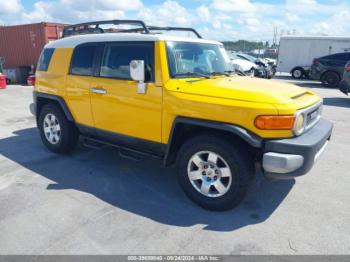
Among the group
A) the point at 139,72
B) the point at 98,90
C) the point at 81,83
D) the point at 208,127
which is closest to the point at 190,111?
the point at 208,127

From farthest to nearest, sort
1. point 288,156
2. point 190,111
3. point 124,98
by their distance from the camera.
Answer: point 124,98, point 190,111, point 288,156

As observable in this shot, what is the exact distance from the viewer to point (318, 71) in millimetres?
14805

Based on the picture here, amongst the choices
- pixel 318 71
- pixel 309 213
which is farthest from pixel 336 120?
pixel 318 71

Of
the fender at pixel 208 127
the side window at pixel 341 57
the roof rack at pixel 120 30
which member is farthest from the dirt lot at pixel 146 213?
the side window at pixel 341 57

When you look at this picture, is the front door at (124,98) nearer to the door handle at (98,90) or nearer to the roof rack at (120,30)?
the door handle at (98,90)

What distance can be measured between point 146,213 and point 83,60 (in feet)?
8.22

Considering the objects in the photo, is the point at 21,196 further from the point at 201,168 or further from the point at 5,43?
the point at 5,43

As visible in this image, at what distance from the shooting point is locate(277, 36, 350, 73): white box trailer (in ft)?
58.9

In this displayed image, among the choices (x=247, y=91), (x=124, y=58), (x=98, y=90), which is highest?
(x=124, y=58)

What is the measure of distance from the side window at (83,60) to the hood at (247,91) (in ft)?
5.20

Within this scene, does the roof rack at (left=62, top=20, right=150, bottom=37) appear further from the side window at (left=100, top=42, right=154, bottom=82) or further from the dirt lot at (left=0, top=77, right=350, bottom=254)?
the dirt lot at (left=0, top=77, right=350, bottom=254)

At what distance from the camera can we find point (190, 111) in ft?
11.0

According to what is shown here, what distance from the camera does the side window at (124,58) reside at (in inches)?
145

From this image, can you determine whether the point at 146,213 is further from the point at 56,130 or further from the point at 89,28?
the point at 89,28
